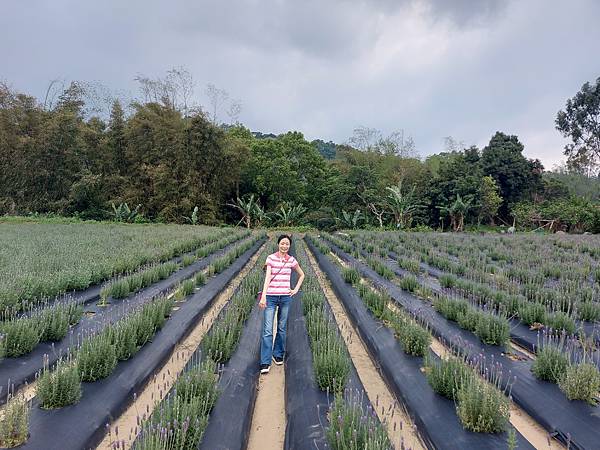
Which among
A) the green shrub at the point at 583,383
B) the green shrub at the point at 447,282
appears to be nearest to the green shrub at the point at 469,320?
the green shrub at the point at 583,383

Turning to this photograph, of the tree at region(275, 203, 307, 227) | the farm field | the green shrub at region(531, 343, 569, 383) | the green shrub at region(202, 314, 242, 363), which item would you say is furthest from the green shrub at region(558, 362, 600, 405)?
the tree at region(275, 203, 307, 227)

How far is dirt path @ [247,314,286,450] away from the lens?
2.25m

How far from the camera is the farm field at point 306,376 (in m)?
1.99

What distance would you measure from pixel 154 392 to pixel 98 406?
1.73ft

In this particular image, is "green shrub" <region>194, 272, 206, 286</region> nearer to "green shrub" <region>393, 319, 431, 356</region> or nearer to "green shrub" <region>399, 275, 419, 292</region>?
"green shrub" <region>399, 275, 419, 292</region>

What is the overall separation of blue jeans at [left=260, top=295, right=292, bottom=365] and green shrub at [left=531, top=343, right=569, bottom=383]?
6.46ft

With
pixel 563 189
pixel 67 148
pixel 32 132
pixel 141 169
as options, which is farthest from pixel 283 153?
pixel 563 189

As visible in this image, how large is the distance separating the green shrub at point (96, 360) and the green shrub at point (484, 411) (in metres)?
2.34

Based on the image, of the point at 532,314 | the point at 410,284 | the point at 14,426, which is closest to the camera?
the point at 14,426

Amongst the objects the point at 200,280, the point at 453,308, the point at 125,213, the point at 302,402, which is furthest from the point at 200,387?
the point at 125,213

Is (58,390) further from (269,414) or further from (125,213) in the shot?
(125,213)

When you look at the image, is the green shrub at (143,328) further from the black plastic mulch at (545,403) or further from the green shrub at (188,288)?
the black plastic mulch at (545,403)

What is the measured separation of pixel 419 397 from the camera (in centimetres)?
246

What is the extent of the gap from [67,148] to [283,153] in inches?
506
